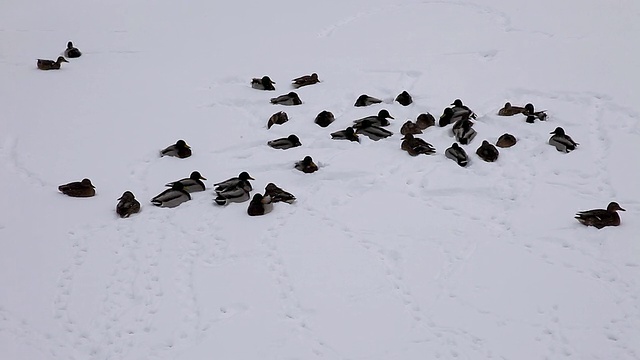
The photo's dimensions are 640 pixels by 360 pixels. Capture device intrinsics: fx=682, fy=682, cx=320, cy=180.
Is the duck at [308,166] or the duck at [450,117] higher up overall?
the duck at [450,117]

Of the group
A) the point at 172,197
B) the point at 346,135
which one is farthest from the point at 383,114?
the point at 172,197

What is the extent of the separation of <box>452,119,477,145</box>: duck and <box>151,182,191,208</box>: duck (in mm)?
3152

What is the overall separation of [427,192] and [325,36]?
621 centimetres

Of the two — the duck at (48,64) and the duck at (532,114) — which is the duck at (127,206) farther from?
the duck at (48,64)

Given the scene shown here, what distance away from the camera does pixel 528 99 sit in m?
8.98

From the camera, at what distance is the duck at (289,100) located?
9.23m

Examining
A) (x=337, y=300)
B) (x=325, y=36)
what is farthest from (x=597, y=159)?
(x=325, y=36)

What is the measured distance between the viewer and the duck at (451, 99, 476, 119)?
8.34m

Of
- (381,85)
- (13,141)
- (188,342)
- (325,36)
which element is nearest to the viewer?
(188,342)

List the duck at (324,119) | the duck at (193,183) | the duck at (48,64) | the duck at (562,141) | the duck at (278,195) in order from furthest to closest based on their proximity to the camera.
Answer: the duck at (48,64) → the duck at (324,119) → the duck at (562,141) → the duck at (193,183) → the duck at (278,195)

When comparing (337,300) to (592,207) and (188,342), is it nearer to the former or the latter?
(188,342)

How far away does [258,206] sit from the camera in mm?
6551

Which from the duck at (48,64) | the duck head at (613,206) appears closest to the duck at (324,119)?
the duck head at (613,206)

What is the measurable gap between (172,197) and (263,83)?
350cm
